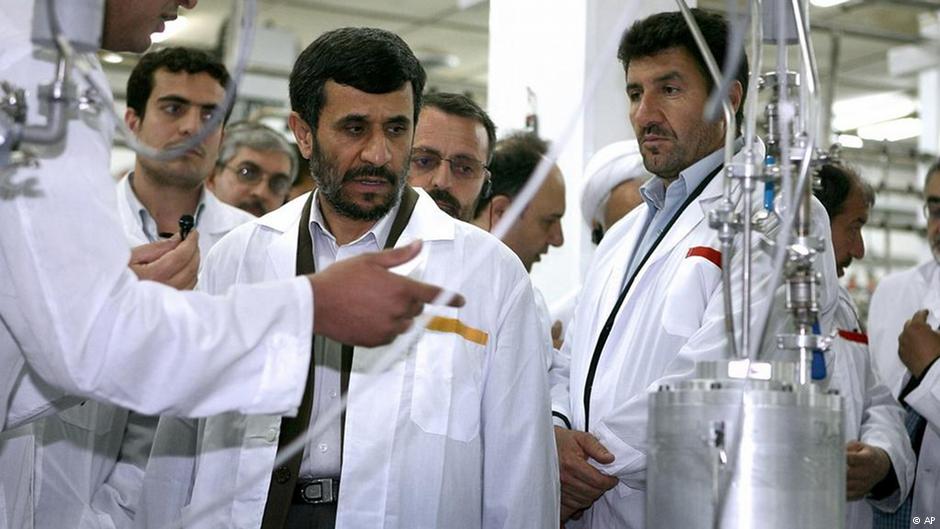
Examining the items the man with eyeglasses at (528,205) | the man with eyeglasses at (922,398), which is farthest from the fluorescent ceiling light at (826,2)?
the man with eyeglasses at (528,205)

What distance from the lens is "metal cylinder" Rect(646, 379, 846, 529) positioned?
110cm

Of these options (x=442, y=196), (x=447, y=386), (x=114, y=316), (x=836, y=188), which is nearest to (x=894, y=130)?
(x=836, y=188)

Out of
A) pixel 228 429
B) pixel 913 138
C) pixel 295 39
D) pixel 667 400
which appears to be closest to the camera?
pixel 667 400

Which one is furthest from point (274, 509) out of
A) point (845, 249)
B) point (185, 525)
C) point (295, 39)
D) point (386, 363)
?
point (295, 39)

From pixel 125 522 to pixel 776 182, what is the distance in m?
1.47

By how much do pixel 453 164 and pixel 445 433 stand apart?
3.29ft

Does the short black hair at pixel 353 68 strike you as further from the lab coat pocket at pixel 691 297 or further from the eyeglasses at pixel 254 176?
the eyeglasses at pixel 254 176

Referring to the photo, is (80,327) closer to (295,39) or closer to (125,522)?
(125,522)

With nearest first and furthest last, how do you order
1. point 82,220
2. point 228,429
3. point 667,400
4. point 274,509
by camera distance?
point 667,400
point 82,220
point 274,509
point 228,429

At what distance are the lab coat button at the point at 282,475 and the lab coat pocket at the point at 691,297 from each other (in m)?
0.75

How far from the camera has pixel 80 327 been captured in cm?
125

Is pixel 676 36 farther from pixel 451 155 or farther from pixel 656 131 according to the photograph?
pixel 451 155

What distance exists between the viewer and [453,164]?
2.75 m

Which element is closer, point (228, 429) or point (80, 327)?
point (80, 327)
